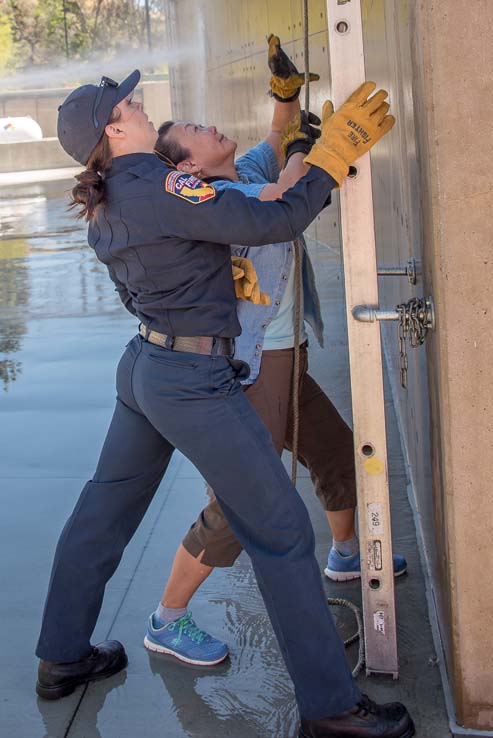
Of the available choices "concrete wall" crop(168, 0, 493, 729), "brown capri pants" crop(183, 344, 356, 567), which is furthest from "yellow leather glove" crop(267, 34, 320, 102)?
"brown capri pants" crop(183, 344, 356, 567)

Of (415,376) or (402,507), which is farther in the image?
A: (402,507)

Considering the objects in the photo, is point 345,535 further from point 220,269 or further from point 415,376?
point 220,269

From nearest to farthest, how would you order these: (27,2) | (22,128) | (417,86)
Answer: (417,86), (22,128), (27,2)

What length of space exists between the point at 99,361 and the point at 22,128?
30796 mm

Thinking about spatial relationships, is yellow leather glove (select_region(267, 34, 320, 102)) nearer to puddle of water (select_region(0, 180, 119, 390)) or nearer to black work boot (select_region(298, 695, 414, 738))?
black work boot (select_region(298, 695, 414, 738))

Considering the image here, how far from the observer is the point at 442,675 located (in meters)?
3.11

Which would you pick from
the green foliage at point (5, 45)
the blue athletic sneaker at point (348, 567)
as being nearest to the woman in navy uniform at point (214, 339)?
the blue athletic sneaker at point (348, 567)

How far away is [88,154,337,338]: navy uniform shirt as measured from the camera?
2.66 meters

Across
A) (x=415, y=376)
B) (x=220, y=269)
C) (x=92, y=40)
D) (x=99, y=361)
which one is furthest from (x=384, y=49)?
(x=92, y=40)

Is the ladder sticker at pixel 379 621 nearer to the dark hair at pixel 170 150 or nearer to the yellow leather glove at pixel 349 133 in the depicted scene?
the yellow leather glove at pixel 349 133

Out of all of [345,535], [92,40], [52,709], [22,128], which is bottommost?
[52,709]

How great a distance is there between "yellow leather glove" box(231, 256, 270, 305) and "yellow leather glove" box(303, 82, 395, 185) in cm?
40

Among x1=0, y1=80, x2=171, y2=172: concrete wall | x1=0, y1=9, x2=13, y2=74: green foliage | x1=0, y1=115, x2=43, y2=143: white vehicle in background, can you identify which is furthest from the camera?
x1=0, y1=9, x2=13, y2=74: green foliage

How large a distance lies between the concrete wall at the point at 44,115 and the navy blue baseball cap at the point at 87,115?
2687 cm
